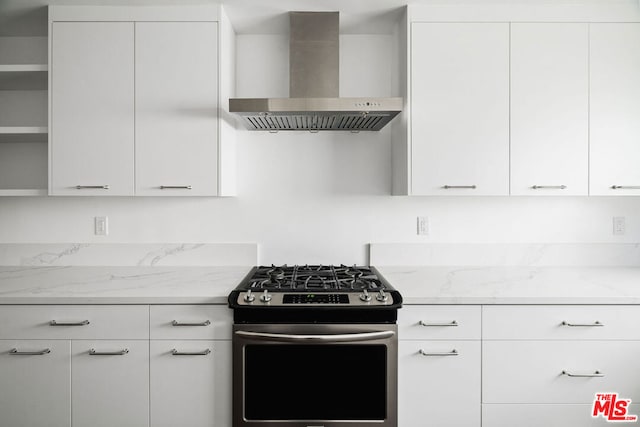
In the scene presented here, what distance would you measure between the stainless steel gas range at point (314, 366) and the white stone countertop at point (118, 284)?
0.23 m

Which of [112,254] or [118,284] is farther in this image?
[112,254]

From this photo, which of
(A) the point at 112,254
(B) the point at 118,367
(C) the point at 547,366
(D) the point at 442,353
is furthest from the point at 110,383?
(C) the point at 547,366

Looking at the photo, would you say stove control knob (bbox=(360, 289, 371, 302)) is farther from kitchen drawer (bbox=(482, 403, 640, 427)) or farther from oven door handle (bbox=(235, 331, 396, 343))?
kitchen drawer (bbox=(482, 403, 640, 427))

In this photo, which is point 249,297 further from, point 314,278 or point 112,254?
point 112,254

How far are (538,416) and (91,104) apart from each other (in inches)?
102

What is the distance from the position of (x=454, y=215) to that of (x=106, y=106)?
2.00 metres

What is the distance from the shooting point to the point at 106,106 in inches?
85.6

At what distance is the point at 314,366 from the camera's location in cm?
182

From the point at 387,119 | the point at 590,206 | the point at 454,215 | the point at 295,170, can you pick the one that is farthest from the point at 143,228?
the point at 590,206

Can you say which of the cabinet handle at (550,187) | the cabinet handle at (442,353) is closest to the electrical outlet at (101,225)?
the cabinet handle at (442,353)

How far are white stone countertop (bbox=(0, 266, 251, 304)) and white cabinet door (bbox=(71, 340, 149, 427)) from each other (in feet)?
0.66

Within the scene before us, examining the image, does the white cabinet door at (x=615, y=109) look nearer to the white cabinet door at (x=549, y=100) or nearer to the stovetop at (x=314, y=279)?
the white cabinet door at (x=549, y=100)

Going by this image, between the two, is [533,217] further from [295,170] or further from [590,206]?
[295,170]

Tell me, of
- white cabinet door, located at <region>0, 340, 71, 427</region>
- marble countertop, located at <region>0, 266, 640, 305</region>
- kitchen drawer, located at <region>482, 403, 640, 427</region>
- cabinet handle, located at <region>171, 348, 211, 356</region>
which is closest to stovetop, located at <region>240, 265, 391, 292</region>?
marble countertop, located at <region>0, 266, 640, 305</region>
